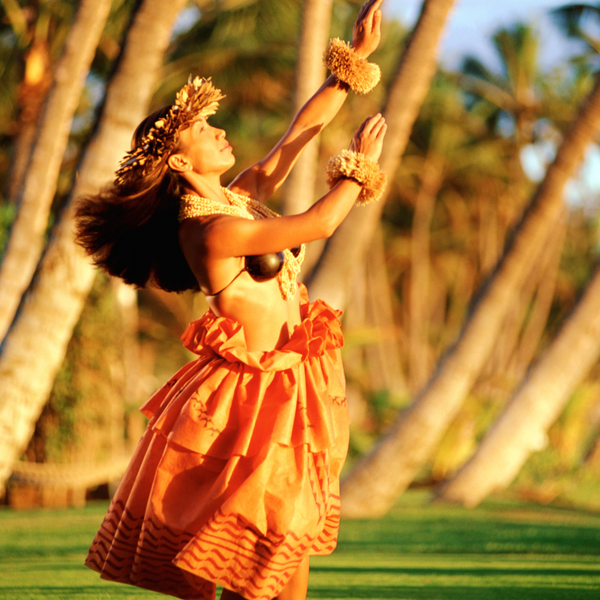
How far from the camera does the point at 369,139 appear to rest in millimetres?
2734

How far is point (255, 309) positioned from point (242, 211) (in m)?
0.35

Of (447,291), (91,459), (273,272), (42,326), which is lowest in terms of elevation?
(91,459)

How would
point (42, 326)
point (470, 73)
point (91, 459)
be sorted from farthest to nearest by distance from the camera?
point (470, 73) → point (91, 459) → point (42, 326)

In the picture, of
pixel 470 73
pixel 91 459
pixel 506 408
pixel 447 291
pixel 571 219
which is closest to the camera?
pixel 506 408

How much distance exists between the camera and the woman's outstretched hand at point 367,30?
3137 mm

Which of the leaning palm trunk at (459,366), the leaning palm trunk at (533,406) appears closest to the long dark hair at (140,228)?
the leaning palm trunk at (459,366)

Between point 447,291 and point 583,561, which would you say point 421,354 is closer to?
point 447,291

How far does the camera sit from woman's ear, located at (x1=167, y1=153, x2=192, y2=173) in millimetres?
2844

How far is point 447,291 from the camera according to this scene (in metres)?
35.5

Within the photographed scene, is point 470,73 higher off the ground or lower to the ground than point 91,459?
higher

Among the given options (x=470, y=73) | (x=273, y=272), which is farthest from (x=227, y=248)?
(x=470, y=73)

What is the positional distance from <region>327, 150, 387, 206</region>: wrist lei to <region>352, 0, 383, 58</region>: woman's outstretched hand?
0.65m

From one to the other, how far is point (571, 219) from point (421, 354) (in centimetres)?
928

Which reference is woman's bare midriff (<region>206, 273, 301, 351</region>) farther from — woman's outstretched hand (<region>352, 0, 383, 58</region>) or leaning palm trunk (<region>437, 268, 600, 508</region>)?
leaning palm trunk (<region>437, 268, 600, 508</region>)
